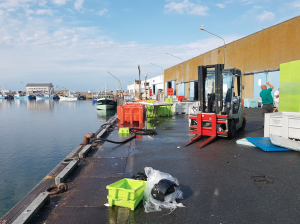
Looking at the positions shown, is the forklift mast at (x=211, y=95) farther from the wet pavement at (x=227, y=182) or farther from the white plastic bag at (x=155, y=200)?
the white plastic bag at (x=155, y=200)

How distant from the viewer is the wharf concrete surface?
3838 mm

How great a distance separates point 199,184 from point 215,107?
15.3 feet

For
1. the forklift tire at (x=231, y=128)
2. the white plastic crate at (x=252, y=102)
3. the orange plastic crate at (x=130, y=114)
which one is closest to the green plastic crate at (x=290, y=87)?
the forklift tire at (x=231, y=128)

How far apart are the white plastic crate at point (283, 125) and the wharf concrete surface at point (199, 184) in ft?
3.20

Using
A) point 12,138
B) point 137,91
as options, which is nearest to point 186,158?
point 12,138

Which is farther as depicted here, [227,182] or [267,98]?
[267,98]

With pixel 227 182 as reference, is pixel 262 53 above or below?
above

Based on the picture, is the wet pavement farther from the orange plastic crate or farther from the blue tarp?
the orange plastic crate

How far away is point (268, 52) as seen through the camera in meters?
26.4

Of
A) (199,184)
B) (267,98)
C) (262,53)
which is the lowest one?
(199,184)

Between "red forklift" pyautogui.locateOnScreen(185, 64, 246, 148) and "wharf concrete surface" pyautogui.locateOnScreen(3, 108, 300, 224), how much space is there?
0.85 m

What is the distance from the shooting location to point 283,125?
8.26 metres

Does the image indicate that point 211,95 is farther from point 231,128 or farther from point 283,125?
point 283,125

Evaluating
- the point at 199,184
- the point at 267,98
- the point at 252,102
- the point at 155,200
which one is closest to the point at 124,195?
the point at 155,200
